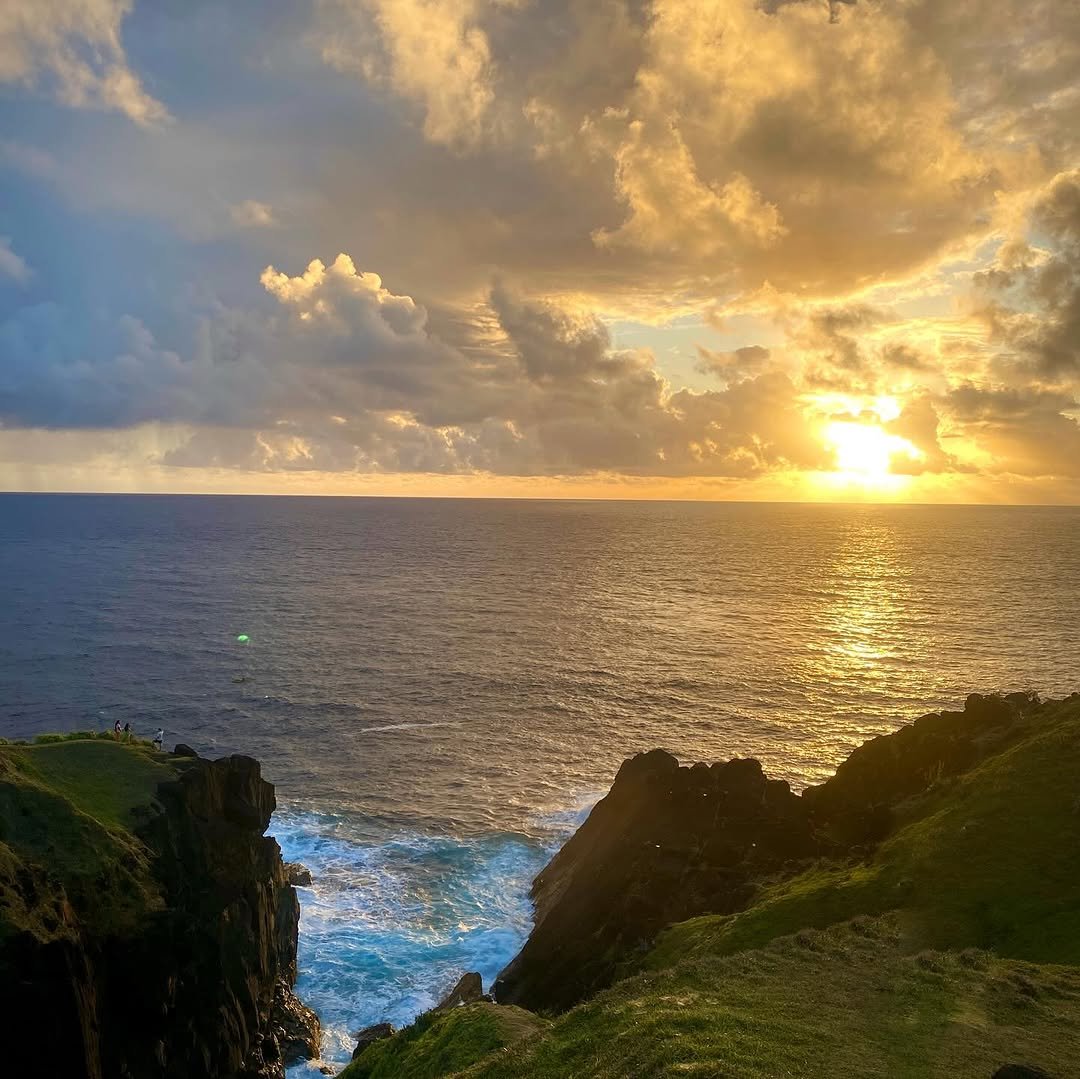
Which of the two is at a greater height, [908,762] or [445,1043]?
[908,762]

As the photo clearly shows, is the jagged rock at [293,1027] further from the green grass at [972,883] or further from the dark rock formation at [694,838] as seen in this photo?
the green grass at [972,883]

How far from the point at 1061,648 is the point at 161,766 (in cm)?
11653

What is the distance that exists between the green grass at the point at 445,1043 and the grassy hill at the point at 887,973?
0.11m

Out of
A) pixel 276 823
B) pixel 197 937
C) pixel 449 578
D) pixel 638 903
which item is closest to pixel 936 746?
pixel 638 903

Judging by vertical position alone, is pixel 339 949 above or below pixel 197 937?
below

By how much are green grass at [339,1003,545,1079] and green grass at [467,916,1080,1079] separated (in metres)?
2.91

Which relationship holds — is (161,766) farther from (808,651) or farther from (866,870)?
(808,651)

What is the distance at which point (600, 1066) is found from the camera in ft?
62.7

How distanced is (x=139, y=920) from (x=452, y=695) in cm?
6251

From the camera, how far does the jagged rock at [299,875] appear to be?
5256cm

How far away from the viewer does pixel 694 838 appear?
45.4 meters

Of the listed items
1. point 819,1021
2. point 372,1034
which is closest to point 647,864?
point 372,1034

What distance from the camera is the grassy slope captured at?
2902 cm

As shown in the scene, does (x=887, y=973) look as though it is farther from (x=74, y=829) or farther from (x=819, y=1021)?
(x=74, y=829)
